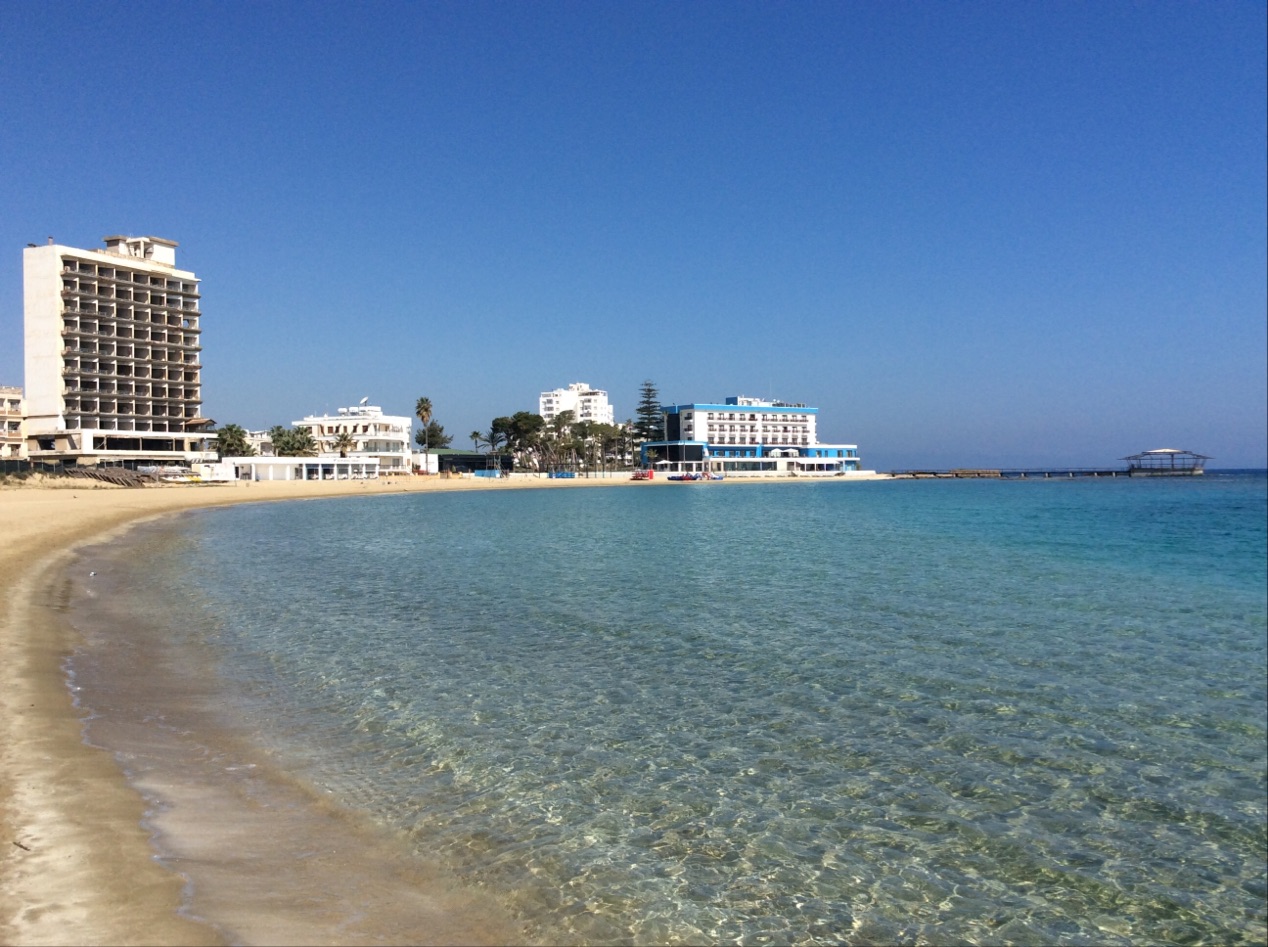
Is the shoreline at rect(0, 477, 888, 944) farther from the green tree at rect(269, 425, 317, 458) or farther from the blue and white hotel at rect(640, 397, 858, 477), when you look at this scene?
the blue and white hotel at rect(640, 397, 858, 477)

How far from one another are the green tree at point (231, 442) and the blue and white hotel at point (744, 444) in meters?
74.5

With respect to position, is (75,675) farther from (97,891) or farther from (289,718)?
(97,891)

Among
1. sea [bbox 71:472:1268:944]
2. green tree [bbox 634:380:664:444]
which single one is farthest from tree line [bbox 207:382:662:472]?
sea [bbox 71:472:1268:944]

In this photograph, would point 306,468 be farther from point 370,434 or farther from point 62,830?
point 62,830

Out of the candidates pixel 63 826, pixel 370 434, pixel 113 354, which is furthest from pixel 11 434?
pixel 63 826

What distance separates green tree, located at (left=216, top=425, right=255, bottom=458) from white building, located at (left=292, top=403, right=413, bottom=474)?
43.9 feet

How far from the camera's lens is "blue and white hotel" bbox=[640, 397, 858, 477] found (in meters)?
160

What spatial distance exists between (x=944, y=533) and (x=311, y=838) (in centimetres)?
3999

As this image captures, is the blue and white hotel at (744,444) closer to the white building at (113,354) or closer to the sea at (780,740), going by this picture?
the white building at (113,354)

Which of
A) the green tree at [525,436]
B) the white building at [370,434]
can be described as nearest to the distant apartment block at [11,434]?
the white building at [370,434]

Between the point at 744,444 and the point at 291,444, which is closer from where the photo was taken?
the point at 291,444

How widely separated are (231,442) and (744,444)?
97719 mm

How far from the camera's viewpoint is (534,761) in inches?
343

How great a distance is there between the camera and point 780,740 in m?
9.37
